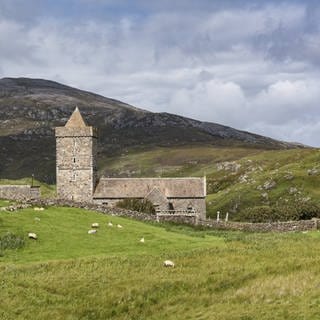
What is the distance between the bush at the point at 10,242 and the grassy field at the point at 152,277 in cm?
57

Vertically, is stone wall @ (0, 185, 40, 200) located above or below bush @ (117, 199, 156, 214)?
above

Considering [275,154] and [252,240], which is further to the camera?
[275,154]

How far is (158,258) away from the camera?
117 ft

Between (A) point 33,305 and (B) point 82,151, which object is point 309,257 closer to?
(A) point 33,305

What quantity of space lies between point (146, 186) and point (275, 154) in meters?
108

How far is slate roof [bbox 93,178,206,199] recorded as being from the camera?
82500mm

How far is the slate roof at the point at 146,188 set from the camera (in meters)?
82.5

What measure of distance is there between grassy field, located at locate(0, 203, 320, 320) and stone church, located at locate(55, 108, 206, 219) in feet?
126

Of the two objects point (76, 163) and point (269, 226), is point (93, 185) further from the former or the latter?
point (269, 226)

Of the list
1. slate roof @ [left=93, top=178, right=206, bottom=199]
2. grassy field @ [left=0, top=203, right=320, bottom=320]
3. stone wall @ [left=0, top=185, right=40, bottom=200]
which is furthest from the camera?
stone wall @ [left=0, top=185, right=40, bottom=200]

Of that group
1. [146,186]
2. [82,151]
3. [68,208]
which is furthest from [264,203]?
[68,208]

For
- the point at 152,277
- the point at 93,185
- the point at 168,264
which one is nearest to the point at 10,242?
the point at 168,264

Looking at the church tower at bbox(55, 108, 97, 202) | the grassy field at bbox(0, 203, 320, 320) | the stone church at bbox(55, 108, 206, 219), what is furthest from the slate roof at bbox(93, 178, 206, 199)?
the grassy field at bbox(0, 203, 320, 320)

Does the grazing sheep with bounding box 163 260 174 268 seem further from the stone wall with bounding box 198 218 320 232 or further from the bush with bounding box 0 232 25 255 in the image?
the stone wall with bounding box 198 218 320 232
